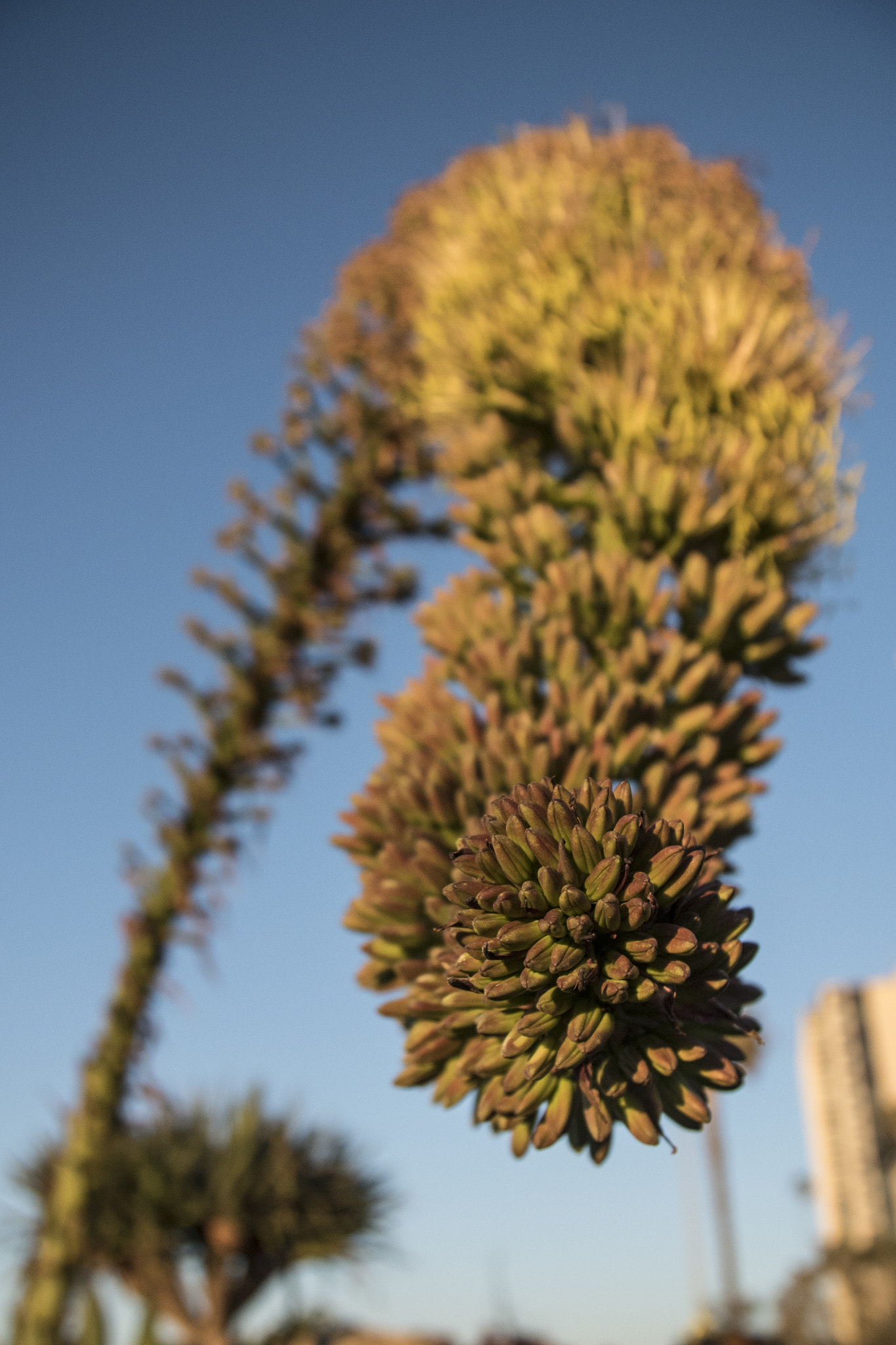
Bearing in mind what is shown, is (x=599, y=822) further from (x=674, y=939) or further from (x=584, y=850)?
(x=674, y=939)


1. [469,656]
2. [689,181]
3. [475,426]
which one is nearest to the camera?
[469,656]

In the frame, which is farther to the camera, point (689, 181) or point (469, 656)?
point (689, 181)

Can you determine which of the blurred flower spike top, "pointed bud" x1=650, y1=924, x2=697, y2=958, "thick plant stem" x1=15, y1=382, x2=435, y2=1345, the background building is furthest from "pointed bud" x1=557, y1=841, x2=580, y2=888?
the background building

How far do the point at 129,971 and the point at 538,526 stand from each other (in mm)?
4553

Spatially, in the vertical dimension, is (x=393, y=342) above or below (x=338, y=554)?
above

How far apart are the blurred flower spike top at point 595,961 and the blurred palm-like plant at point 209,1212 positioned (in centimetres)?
523

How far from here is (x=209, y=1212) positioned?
7.31 meters

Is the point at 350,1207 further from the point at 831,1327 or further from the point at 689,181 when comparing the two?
the point at 689,181

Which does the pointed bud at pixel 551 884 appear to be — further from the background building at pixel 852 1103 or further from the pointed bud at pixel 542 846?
the background building at pixel 852 1103

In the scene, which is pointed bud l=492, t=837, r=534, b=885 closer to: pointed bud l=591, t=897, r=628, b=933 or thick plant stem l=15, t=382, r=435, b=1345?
pointed bud l=591, t=897, r=628, b=933

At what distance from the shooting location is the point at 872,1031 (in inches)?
→ 918

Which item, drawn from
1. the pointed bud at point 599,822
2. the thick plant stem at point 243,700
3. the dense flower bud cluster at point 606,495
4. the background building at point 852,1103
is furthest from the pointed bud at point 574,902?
the background building at point 852,1103

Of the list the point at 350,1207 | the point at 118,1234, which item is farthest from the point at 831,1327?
the point at 118,1234

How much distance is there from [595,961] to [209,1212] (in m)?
6.46
